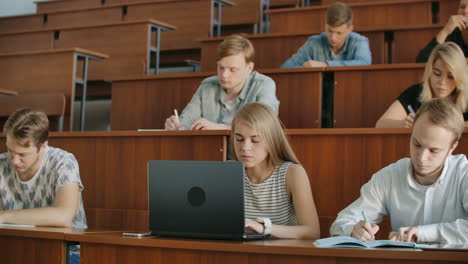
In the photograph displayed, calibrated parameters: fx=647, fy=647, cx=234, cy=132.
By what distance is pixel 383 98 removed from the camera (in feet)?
7.90

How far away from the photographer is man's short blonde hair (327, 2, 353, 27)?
2.66 meters

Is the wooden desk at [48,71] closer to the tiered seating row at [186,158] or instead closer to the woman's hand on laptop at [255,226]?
the tiered seating row at [186,158]

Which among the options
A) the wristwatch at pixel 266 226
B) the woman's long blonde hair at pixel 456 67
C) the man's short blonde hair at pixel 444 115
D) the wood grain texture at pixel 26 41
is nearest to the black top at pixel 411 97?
Result: the woman's long blonde hair at pixel 456 67

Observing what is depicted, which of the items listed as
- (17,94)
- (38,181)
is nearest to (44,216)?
(38,181)

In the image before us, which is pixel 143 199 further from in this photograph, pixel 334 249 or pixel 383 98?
pixel 334 249

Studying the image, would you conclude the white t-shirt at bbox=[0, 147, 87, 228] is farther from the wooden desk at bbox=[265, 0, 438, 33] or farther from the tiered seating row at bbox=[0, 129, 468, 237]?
the wooden desk at bbox=[265, 0, 438, 33]

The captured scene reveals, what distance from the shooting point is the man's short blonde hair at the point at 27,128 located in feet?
5.90

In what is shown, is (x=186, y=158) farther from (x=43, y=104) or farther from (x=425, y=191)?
(x=43, y=104)

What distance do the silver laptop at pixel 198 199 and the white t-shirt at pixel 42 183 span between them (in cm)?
62

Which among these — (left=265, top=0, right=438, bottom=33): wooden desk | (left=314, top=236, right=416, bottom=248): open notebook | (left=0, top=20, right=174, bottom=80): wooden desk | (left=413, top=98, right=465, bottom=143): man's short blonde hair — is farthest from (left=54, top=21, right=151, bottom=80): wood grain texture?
(left=314, top=236, right=416, bottom=248): open notebook

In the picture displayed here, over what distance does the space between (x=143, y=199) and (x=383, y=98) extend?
0.97 metres

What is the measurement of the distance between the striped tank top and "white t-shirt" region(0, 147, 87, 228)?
0.54 metres

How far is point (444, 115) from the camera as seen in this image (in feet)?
4.28

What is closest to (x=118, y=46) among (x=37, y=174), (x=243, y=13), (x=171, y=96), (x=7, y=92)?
(x=7, y=92)
